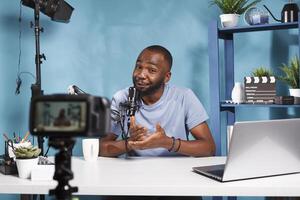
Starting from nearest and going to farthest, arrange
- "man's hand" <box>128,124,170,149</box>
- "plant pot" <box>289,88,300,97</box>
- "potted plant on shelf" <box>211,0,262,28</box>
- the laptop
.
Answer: the laptop < "man's hand" <box>128,124,170,149</box> < "plant pot" <box>289,88,300,97</box> < "potted plant on shelf" <box>211,0,262,28</box>

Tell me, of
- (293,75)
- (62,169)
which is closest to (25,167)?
(62,169)

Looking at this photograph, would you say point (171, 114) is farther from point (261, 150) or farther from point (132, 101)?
point (261, 150)

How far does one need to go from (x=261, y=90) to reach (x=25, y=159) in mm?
1447

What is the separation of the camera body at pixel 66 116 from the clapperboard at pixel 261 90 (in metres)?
1.82

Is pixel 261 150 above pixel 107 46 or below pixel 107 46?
below

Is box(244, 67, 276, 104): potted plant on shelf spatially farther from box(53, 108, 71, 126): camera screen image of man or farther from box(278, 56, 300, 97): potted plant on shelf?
box(53, 108, 71, 126): camera screen image of man

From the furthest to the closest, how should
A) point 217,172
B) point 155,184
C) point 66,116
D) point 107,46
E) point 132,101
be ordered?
point 107,46, point 132,101, point 217,172, point 155,184, point 66,116

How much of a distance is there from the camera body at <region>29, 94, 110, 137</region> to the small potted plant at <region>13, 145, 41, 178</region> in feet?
2.72

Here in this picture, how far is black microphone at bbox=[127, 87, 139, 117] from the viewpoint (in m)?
2.06

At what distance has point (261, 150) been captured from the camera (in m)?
1.35

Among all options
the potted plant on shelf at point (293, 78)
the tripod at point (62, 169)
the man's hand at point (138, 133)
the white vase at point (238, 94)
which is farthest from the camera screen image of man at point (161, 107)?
the tripod at point (62, 169)

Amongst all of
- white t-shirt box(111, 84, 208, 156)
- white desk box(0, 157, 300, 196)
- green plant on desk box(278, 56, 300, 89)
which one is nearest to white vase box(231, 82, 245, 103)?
green plant on desk box(278, 56, 300, 89)

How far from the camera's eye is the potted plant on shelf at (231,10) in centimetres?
243

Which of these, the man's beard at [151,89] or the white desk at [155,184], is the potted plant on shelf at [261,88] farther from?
the white desk at [155,184]
